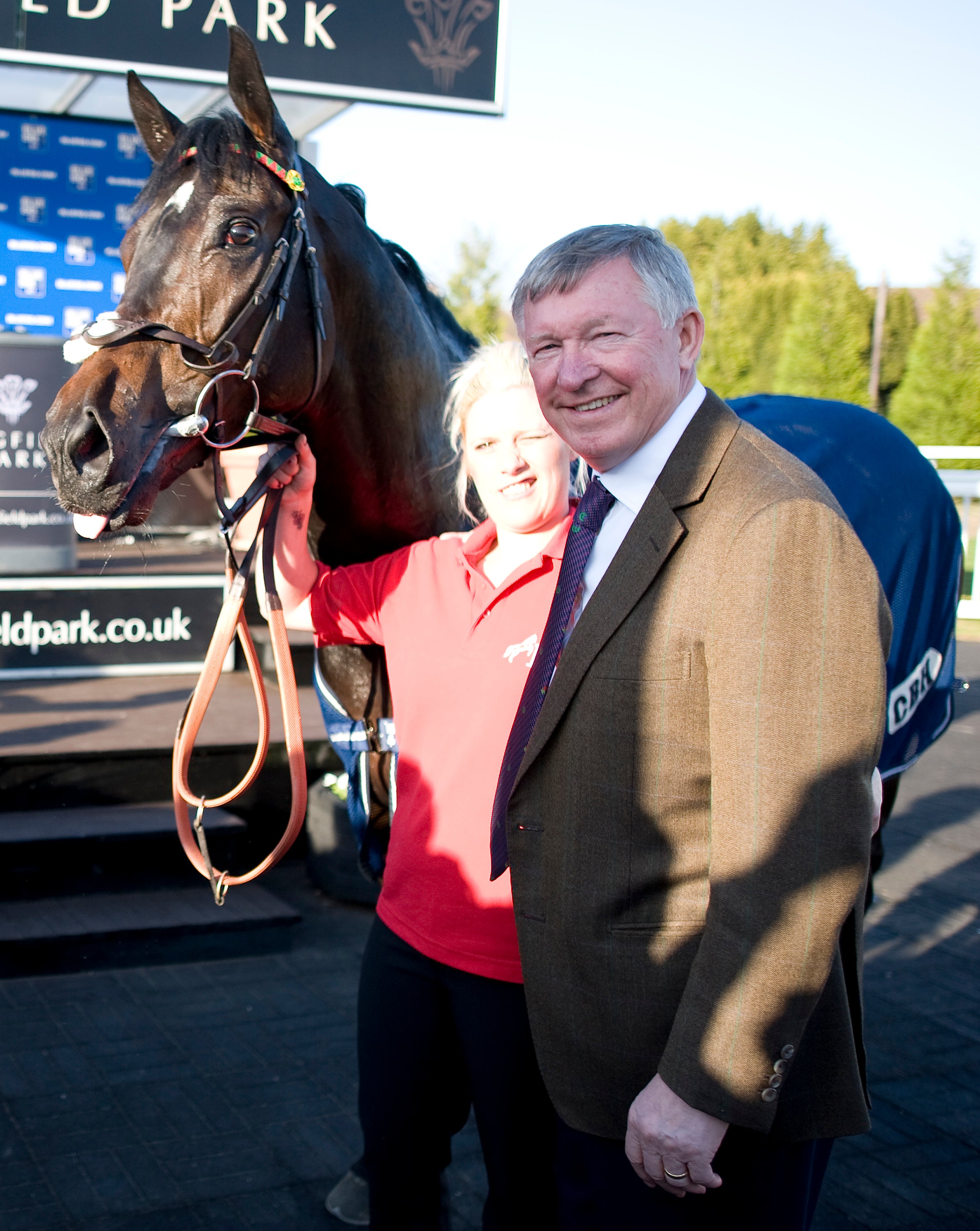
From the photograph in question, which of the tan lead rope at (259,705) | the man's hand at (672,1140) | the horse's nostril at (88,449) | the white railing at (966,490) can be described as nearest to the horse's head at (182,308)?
the horse's nostril at (88,449)

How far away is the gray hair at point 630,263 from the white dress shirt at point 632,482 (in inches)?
4.8

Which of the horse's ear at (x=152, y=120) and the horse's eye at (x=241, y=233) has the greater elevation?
the horse's ear at (x=152, y=120)

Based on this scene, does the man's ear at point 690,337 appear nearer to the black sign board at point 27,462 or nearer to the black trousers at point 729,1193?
the black trousers at point 729,1193

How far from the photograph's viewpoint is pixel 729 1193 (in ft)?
4.86

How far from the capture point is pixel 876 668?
1.34m

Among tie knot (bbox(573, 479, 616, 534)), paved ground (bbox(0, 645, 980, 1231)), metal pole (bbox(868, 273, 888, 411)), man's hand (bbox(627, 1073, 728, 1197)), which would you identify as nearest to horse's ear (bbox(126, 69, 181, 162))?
tie knot (bbox(573, 479, 616, 534))

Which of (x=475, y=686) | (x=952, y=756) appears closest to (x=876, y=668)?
(x=475, y=686)

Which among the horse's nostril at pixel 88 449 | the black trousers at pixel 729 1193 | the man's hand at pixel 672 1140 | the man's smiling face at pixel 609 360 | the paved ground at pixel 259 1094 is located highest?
the man's smiling face at pixel 609 360

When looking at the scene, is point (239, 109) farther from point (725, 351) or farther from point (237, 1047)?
point (725, 351)

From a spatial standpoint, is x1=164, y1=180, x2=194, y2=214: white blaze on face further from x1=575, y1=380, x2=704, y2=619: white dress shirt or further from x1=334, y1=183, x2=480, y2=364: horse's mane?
x1=575, y1=380, x2=704, y2=619: white dress shirt

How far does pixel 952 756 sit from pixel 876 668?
25.6ft

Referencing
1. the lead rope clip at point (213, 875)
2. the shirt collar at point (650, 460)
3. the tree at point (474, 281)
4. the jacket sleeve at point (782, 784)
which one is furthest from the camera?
the tree at point (474, 281)

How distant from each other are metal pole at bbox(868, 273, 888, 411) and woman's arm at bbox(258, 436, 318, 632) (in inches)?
1167

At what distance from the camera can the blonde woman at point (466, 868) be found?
1.95 m
